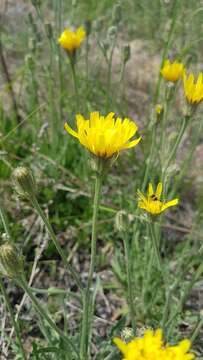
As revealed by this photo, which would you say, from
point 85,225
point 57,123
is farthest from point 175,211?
point 57,123

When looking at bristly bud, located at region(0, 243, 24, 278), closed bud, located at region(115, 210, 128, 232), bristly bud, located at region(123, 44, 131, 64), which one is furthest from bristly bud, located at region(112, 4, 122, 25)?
bristly bud, located at region(0, 243, 24, 278)

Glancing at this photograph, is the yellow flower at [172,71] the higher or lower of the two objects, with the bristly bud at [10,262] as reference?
higher

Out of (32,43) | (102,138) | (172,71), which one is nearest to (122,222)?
(102,138)

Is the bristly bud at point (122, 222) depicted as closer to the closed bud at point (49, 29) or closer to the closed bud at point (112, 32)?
the closed bud at point (112, 32)

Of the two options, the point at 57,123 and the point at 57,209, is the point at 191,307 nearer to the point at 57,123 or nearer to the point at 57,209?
the point at 57,209

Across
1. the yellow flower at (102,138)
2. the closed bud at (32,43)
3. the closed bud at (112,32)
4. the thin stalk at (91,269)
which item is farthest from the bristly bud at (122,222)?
the closed bud at (32,43)

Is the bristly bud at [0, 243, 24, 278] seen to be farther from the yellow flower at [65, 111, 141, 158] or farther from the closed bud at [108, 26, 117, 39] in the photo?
the closed bud at [108, 26, 117, 39]
